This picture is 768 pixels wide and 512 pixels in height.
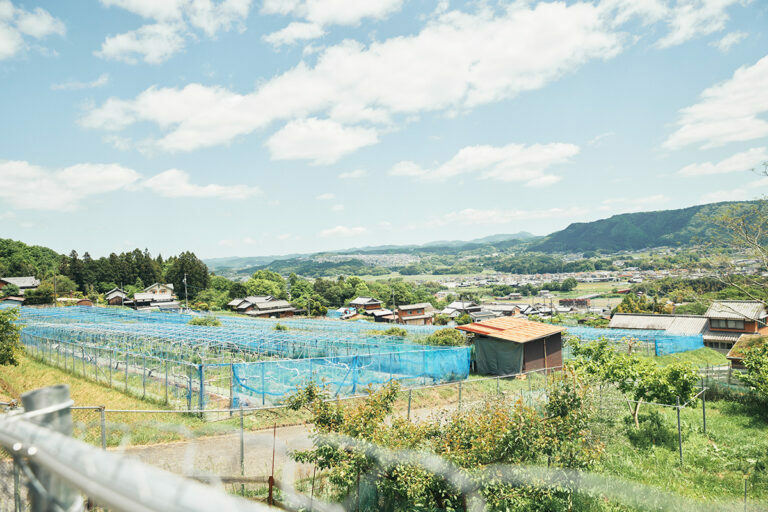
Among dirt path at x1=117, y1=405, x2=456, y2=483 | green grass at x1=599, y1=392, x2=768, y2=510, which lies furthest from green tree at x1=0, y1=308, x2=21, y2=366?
green grass at x1=599, y1=392, x2=768, y2=510

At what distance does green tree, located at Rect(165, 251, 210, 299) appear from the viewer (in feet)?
275

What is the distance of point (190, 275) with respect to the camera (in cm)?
8375

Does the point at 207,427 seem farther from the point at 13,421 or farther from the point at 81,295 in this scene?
the point at 81,295

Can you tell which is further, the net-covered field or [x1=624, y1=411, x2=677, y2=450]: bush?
the net-covered field

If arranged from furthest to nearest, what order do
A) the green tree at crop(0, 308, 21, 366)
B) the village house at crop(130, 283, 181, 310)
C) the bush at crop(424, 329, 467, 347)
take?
the village house at crop(130, 283, 181, 310), the bush at crop(424, 329, 467, 347), the green tree at crop(0, 308, 21, 366)

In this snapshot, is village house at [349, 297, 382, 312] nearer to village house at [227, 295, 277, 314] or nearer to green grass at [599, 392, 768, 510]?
village house at [227, 295, 277, 314]

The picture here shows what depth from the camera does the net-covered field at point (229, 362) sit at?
18047 mm

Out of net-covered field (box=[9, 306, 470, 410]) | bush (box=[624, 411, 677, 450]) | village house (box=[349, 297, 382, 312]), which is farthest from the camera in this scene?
Result: village house (box=[349, 297, 382, 312])

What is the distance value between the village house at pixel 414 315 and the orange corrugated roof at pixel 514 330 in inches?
2155

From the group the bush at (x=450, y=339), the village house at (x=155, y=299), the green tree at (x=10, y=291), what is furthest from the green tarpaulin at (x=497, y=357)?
the green tree at (x=10, y=291)

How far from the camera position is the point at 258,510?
0.81 meters

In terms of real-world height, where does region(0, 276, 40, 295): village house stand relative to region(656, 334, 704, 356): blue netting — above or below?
above

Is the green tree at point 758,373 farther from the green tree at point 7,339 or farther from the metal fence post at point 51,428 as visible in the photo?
the green tree at point 7,339

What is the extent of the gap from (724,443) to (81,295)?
85192 mm
